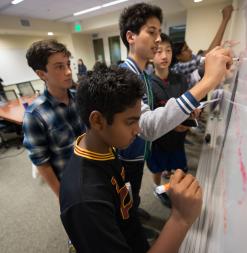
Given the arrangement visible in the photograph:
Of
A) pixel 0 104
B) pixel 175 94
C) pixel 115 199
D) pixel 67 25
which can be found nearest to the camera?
pixel 115 199

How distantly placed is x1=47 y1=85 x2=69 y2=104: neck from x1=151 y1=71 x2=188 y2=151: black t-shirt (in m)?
0.60

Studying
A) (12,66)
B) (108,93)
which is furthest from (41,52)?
(12,66)

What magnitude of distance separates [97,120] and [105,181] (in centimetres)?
18

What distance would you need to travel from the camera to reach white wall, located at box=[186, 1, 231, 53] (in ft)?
12.9

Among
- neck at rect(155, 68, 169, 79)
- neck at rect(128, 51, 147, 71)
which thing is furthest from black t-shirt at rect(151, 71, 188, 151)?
neck at rect(128, 51, 147, 71)

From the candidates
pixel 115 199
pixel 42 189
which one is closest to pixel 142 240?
pixel 115 199

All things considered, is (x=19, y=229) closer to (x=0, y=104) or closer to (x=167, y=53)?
(x=167, y=53)

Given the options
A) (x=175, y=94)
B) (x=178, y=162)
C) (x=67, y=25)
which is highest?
(x=67, y=25)

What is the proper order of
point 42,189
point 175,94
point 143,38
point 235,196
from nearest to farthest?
1. point 235,196
2. point 143,38
3. point 175,94
4. point 42,189

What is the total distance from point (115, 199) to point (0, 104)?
13.9 feet

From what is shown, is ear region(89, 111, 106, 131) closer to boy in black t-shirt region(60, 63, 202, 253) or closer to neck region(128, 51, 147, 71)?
boy in black t-shirt region(60, 63, 202, 253)

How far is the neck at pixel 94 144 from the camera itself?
20.9 inches

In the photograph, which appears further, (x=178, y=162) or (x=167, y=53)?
(x=178, y=162)

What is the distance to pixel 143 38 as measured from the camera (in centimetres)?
89
